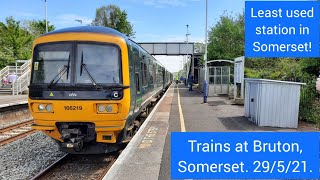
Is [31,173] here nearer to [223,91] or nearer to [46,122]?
[46,122]

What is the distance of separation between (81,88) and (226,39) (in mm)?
26757

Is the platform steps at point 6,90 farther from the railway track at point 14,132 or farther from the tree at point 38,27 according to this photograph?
the tree at point 38,27

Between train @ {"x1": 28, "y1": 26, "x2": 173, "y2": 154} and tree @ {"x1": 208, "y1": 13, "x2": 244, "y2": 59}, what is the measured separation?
24.5 m

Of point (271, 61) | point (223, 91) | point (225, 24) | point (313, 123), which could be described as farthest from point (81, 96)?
point (225, 24)

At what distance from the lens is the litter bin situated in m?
9.56

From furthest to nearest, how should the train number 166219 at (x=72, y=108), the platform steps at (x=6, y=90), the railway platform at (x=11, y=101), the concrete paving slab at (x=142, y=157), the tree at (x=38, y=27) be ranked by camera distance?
the tree at (x=38, y=27) < the platform steps at (x=6, y=90) < the railway platform at (x=11, y=101) < the train number 166219 at (x=72, y=108) < the concrete paving slab at (x=142, y=157)

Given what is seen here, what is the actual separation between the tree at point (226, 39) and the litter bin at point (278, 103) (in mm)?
19950

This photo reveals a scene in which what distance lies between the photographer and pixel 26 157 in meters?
7.52

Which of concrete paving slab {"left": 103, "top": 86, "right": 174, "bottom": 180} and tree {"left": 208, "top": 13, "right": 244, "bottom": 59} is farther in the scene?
tree {"left": 208, "top": 13, "right": 244, "bottom": 59}

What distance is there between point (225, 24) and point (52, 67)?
1084 inches

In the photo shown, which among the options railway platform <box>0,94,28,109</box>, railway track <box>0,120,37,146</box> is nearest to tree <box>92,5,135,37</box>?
railway platform <box>0,94,28,109</box>

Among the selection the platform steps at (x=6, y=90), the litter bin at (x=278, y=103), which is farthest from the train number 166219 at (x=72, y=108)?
the platform steps at (x=6, y=90)

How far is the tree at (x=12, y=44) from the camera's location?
1384 inches

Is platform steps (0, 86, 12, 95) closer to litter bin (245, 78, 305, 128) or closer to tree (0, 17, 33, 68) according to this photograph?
tree (0, 17, 33, 68)
